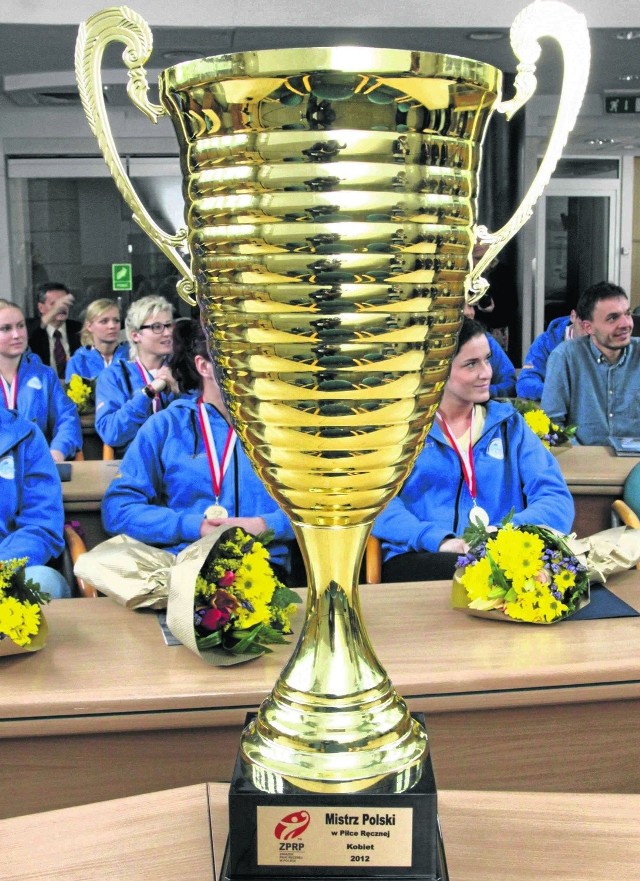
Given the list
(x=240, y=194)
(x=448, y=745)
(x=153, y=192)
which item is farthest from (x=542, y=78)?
(x=240, y=194)

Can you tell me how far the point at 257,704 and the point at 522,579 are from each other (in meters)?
0.59

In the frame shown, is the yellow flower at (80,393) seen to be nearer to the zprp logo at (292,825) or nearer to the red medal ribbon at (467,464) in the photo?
the red medal ribbon at (467,464)

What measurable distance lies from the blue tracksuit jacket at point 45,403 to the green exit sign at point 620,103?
20.6ft

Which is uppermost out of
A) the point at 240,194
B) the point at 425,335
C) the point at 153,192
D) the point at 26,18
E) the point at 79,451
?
the point at 26,18

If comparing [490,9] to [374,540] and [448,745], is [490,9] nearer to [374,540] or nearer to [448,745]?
[374,540]

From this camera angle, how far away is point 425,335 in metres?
0.79

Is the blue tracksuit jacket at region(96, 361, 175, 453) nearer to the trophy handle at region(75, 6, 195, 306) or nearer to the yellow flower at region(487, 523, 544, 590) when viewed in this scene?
the yellow flower at region(487, 523, 544, 590)

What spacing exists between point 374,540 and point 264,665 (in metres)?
1.35

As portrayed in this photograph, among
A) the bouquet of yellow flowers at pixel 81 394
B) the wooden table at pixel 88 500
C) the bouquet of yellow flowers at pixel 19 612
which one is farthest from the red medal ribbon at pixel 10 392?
the bouquet of yellow flowers at pixel 19 612

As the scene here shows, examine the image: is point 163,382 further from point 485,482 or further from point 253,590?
point 253,590

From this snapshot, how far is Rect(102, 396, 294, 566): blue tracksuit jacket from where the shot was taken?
299cm

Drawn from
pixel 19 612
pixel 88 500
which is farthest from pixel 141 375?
pixel 19 612

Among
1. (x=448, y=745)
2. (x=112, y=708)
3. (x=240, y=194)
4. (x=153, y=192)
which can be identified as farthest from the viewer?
(x=153, y=192)

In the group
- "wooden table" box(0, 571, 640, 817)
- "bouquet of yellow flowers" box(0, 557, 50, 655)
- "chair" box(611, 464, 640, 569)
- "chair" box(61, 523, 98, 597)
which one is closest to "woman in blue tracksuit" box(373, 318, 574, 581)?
"chair" box(611, 464, 640, 569)
